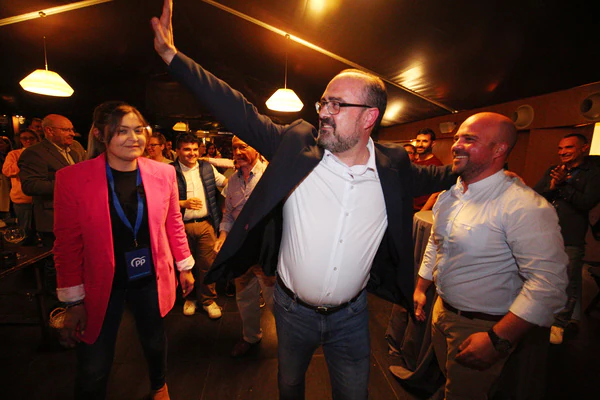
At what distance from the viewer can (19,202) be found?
176 inches

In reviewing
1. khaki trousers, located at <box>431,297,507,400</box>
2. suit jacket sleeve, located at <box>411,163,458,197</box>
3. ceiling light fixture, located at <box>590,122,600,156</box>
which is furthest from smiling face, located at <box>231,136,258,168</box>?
ceiling light fixture, located at <box>590,122,600,156</box>

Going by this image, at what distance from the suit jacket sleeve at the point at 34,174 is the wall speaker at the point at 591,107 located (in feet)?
23.8

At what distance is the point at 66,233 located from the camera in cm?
151

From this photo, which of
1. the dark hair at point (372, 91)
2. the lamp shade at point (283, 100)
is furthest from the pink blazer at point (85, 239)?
the lamp shade at point (283, 100)

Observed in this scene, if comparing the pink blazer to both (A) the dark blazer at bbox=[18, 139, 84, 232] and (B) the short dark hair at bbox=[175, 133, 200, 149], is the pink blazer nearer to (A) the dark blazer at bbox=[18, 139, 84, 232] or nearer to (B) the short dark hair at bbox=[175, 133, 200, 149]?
(B) the short dark hair at bbox=[175, 133, 200, 149]

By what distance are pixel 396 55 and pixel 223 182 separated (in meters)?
3.38

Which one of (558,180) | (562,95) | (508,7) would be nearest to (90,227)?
(508,7)

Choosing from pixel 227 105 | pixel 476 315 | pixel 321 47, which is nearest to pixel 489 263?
pixel 476 315

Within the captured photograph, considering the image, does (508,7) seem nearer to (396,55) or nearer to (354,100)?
(396,55)

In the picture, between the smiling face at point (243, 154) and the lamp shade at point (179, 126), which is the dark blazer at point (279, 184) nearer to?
the smiling face at point (243, 154)

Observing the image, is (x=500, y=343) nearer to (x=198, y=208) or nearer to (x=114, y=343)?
(x=114, y=343)

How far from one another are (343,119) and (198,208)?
227cm

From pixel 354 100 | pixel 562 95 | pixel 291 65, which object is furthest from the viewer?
pixel 291 65

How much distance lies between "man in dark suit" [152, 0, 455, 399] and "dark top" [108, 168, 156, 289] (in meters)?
0.66
